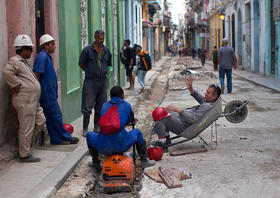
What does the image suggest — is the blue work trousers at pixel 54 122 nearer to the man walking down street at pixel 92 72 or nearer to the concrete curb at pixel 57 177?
the concrete curb at pixel 57 177

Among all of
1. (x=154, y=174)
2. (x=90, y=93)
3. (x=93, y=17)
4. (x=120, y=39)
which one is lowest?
(x=154, y=174)

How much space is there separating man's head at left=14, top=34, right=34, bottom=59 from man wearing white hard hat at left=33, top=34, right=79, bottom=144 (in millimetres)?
458

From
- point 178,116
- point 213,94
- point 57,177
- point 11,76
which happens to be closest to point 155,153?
point 178,116

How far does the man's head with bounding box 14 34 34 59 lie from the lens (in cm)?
581

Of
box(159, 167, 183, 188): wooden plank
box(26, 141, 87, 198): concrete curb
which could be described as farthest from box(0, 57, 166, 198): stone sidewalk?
box(159, 167, 183, 188): wooden plank

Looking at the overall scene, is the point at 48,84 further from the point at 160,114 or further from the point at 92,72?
the point at 160,114

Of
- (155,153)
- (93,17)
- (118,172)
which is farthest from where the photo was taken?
(93,17)

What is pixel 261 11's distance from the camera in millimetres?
21906

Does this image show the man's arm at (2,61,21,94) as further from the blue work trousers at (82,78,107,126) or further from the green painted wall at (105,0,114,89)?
the green painted wall at (105,0,114,89)

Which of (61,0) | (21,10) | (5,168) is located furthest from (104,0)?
(5,168)

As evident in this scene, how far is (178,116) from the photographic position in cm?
669

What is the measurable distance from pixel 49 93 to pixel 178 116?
78.4 inches

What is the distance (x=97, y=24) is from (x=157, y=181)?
7917 millimetres

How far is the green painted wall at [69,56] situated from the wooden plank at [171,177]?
11.6 ft
